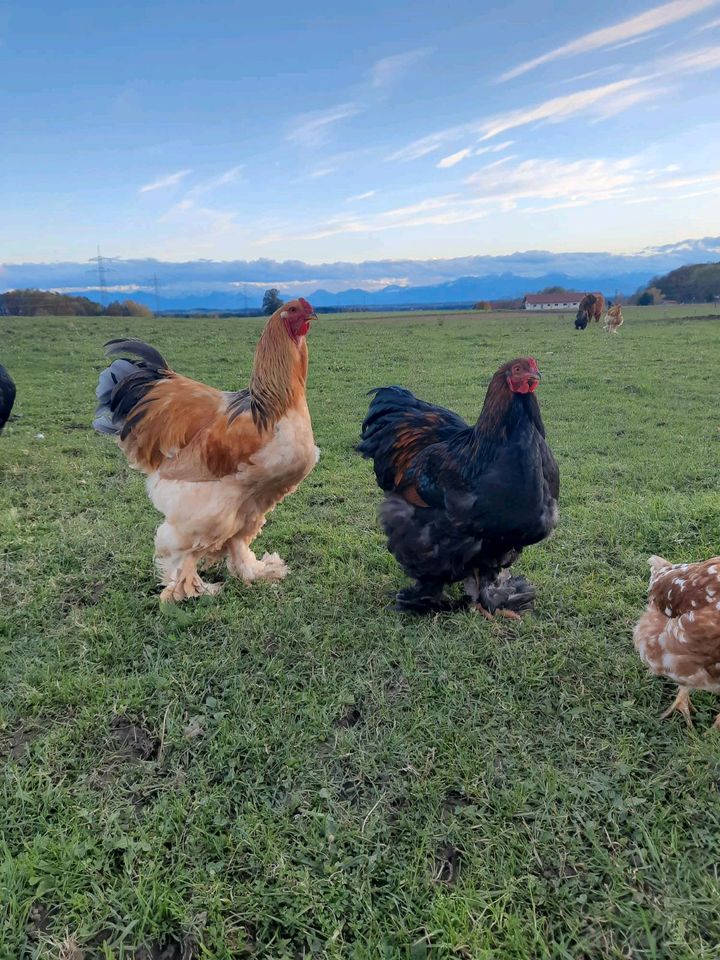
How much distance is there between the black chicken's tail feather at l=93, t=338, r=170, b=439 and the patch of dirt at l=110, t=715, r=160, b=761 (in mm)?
1927

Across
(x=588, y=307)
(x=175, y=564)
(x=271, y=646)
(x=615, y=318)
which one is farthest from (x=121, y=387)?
(x=588, y=307)

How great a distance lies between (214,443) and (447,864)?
2.49 metres

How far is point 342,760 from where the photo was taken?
2504mm

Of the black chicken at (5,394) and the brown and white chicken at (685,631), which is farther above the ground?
the black chicken at (5,394)

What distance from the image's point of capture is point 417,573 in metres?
3.55

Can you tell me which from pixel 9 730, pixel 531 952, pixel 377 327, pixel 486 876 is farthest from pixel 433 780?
pixel 377 327

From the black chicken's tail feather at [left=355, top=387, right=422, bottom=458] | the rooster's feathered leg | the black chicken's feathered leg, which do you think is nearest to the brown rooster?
the rooster's feathered leg

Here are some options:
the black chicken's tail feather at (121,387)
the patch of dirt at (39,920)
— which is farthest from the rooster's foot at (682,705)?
the black chicken's tail feather at (121,387)

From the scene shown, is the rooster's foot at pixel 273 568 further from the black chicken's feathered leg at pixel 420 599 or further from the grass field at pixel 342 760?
the black chicken's feathered leg at pixel 420 599

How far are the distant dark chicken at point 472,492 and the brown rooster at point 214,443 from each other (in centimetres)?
65

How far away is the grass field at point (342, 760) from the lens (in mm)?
1880

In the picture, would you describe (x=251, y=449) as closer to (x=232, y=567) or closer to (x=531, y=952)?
(x=232, y=567)

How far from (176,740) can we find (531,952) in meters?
1.61

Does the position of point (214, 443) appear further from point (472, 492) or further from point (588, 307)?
point (588, 307)
